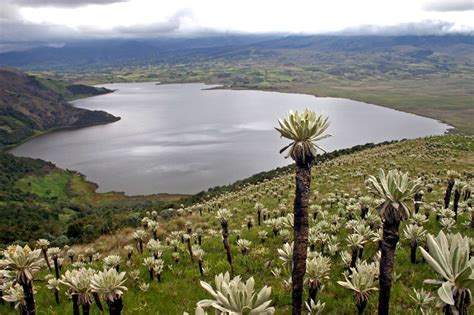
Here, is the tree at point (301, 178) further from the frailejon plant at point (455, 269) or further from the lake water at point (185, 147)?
the lake water at point (185, 147)

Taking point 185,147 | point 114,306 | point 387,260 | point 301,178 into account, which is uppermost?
point 301,178

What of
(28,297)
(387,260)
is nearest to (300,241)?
(387,260)

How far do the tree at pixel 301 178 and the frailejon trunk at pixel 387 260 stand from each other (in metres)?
1.50

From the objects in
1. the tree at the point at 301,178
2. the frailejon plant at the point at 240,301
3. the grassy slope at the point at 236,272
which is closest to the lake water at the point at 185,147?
the grassy slope at the point at 236,272

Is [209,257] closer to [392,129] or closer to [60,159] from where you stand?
[60,159]

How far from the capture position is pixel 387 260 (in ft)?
22.9

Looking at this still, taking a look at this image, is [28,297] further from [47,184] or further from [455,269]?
[47,184]

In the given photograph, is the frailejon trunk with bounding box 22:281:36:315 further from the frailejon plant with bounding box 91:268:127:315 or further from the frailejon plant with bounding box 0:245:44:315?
the frailejon plant with bounding box 91:268:127:315

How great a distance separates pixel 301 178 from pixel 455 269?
3230 millimetres

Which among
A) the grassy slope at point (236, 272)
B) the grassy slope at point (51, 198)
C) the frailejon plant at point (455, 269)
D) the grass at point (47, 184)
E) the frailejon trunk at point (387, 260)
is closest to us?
the frailejon plant at point (455, 269)

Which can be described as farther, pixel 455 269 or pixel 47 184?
pixel 47 184

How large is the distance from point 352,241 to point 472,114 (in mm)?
216662

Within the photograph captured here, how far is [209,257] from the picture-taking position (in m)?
15.7

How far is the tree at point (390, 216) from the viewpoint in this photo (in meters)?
6.97
